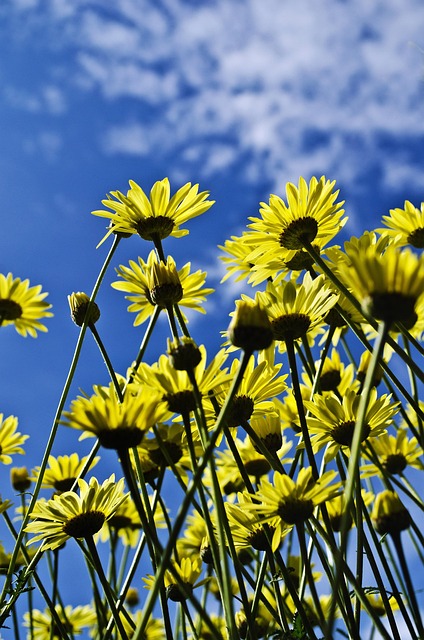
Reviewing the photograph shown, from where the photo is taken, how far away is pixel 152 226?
2201 mm

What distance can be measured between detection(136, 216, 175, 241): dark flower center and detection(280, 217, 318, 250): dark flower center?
38 cm

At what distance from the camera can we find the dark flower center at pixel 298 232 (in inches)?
82.6

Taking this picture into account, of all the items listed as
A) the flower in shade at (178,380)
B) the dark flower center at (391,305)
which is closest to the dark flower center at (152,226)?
the flower in shade at (178,380)

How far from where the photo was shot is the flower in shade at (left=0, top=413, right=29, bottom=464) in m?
2.64

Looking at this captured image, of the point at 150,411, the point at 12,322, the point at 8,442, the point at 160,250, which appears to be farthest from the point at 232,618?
the point at 12,322

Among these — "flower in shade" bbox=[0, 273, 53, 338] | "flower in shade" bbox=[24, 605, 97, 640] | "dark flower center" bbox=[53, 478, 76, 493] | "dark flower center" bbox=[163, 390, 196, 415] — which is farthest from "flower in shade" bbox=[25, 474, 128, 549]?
"flower in shade" bbox=[24, 605, 97, 640]

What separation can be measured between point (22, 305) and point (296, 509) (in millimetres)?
2052

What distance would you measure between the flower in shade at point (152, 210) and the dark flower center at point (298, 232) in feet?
0.92

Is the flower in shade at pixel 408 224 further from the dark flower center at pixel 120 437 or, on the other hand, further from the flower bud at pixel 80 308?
the dark flower center at pixel 120 437

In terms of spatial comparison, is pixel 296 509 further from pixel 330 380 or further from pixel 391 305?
pixel 330 380

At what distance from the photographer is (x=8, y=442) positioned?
265cm

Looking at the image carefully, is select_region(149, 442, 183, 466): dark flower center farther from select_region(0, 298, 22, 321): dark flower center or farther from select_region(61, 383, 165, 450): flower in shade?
select_region(0, 298, 22, 321): dark flower center

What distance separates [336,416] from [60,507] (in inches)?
29.7

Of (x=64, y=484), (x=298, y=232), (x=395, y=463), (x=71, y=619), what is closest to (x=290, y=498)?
(x=298, y=232)
